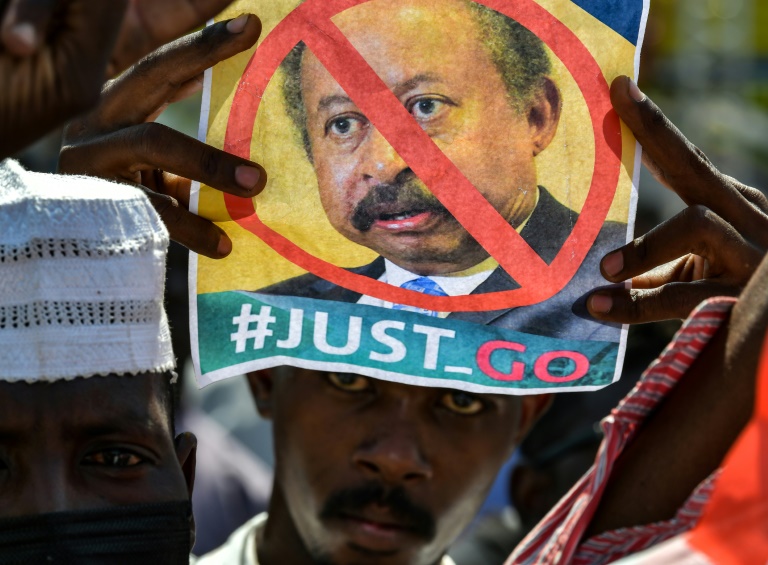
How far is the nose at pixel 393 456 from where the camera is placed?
9.09ft

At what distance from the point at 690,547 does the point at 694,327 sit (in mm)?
434

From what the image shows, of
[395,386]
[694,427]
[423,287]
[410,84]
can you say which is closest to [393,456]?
[395,386]

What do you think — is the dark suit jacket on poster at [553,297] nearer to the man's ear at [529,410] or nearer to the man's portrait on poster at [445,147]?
the man's portrait on poster at [445,147]

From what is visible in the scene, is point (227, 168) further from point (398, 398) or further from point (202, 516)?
point (202, 516)

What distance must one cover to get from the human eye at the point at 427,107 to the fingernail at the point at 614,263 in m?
0.41

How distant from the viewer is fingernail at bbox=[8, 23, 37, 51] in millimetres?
1346

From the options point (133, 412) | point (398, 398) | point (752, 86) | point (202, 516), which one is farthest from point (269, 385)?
point (752, 86)

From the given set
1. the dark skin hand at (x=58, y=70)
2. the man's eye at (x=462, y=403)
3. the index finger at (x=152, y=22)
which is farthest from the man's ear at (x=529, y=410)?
the dark skin hand at (x=58, y=70)

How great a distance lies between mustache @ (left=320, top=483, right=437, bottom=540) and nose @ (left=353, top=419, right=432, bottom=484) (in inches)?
1.1

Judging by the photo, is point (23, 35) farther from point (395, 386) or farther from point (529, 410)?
point (529, 410)

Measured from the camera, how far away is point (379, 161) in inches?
86.5

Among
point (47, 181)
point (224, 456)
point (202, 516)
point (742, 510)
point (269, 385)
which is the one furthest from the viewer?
point (224, 456)

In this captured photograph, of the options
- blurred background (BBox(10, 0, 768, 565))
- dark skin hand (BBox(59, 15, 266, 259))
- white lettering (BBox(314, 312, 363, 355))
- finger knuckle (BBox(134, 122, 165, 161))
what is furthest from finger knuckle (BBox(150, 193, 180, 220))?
blurred background (BBox(10, 0, 768, 565))

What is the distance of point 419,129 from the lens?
2.18 meters
